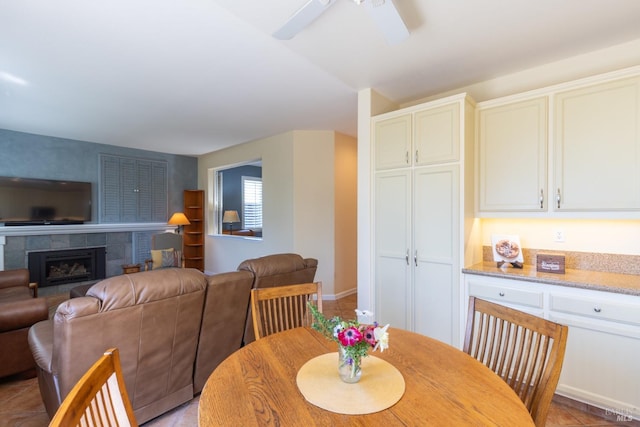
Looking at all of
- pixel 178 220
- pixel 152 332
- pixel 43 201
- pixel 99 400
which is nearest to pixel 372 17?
pixel 99 400

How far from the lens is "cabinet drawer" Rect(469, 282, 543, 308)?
217 cm

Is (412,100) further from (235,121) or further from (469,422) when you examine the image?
(469,422)

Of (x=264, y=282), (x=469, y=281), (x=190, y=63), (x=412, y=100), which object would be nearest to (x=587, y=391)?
Answer: (x=469, y=281)

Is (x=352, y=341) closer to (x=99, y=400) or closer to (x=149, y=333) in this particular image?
(x=99, y=400)

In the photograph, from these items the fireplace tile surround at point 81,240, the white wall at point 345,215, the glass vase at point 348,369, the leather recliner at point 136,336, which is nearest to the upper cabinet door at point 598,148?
→ the glass vase at point 348,369

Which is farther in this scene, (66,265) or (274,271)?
(66,265)

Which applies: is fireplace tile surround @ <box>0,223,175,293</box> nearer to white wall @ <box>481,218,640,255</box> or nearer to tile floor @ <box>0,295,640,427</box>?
tile floor @ <box>0,295,640,427</box>

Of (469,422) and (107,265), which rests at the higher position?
(469,422)

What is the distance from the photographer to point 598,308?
1.94 m

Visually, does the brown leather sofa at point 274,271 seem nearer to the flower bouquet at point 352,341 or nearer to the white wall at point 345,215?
the flower bouquet at point 352,341

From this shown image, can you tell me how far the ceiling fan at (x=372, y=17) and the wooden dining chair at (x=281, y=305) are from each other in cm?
150

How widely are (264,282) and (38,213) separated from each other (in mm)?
4795

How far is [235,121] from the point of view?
4.24 meters

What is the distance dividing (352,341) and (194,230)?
642cm
